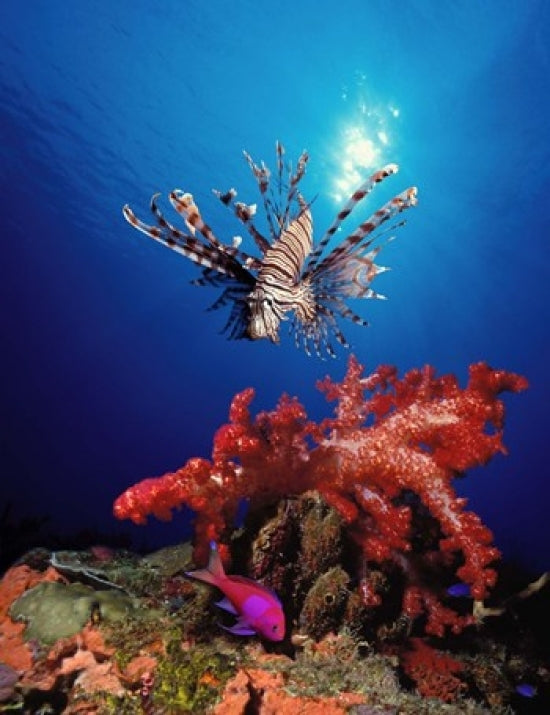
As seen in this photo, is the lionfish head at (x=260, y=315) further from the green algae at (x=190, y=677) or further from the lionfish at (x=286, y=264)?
the green algae at (x=190, y=677)

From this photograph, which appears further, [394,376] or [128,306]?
[128,306]

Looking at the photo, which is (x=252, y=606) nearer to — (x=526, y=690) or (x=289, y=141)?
(x=526, y=690)

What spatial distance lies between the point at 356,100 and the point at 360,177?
156 inches

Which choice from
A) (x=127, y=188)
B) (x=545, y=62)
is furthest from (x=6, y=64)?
(x=545, y=62)

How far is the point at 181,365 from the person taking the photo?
7369 cm

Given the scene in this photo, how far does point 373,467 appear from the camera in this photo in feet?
10.9

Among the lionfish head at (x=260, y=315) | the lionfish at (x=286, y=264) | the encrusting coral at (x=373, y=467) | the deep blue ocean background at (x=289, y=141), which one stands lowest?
the encrusting coral at (x=373, y=467)

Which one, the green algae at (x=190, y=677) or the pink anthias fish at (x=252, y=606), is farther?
the pink anthias fish at (x=252, y=606)

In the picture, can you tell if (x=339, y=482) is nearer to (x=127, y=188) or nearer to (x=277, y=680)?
(x=277, y=680)

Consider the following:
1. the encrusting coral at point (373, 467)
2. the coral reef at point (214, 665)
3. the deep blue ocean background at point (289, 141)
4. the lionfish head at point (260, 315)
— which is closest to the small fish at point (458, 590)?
the encrusting coral at point (373, 467)

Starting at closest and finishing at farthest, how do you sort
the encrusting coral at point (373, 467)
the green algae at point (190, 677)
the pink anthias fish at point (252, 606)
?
the green algae at point (190, 677) < the pink anthias fish at point (252, 606) < the encrusting coral at point (373, 467)

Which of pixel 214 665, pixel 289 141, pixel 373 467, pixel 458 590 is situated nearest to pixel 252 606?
pixel 214 665

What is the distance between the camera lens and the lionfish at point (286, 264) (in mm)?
3279

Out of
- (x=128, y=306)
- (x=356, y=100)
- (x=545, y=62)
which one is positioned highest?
(x=128, y=306)
